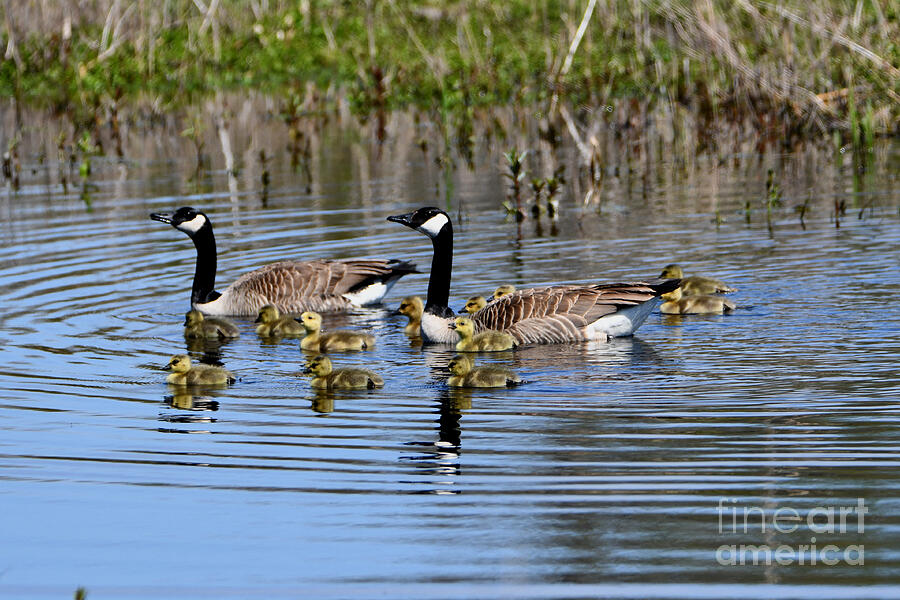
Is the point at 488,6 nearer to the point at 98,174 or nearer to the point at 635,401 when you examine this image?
the point at 98,174

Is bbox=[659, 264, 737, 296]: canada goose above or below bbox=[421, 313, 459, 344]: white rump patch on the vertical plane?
above

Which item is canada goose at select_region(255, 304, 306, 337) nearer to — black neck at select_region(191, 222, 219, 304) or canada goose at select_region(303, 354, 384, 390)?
black neck at select_region(191, 222, 219, 304)

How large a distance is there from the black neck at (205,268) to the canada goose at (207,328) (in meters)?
1.52

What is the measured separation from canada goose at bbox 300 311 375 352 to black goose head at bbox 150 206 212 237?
2.76m

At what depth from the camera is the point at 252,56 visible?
3378 cm

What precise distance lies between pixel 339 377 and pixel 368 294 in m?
4.17

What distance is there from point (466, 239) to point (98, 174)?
862 centimetres

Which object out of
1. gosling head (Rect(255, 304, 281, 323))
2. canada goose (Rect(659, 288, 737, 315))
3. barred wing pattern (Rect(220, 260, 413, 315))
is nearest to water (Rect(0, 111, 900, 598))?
canada goose (Rect(659, 288, 737, 315))

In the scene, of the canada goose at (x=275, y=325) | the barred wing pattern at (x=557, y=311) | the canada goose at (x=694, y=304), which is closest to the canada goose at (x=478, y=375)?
the barred wing pattern at (x=557, y=311)

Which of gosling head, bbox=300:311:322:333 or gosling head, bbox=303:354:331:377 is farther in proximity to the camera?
gosling head, bbox=300:311:322:333

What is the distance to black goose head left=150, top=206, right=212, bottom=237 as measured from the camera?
A: 557 inches

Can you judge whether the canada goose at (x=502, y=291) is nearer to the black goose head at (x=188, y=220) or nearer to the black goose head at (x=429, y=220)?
the black goose head at (x=429, y=220)

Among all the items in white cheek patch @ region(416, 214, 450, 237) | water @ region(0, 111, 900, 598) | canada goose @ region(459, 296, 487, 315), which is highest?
white cheek patch @ region(416, 214, 450, 237)

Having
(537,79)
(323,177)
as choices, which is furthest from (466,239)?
(537,79)
